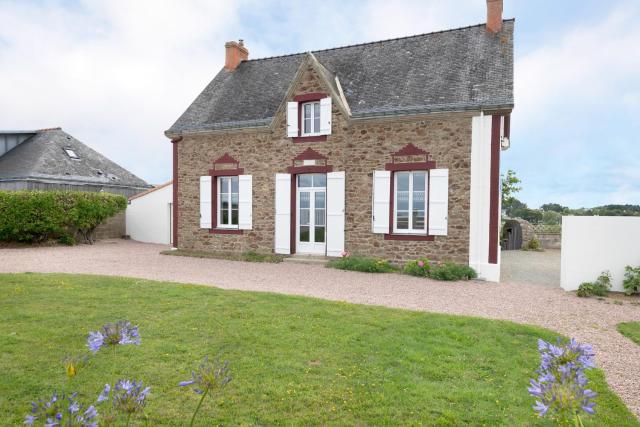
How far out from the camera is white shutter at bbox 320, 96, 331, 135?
11930mm

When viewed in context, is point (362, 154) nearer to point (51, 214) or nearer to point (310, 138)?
point (310, 138)

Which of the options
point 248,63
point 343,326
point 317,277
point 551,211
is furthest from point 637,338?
point 551,211

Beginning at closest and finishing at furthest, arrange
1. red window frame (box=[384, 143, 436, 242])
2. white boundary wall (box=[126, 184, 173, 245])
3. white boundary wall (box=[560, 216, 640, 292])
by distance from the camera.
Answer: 1. white boundary wall (box=[560, 216, 640, 292])
2. red window frame (box=[384, 143, 436, 242])
3. white boundary wall (box=[126, 184, 173, 245])

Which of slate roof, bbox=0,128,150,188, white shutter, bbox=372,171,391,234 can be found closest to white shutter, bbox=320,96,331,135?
white shutter, bbox=372,171,391,234

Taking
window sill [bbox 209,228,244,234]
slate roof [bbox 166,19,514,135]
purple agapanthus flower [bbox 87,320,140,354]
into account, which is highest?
slate roof [bbox 166,19,514,135]

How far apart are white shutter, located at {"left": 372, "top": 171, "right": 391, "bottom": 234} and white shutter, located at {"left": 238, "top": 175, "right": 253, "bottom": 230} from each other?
13.2 ft

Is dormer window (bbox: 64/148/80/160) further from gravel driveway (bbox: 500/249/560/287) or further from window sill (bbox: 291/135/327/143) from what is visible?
gravel driveway (bbox: 500/249/560/287)

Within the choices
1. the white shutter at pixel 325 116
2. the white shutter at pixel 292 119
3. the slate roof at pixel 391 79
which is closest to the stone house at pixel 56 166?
the slate roof at pixel 391 79

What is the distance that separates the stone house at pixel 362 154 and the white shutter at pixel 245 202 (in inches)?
1.3

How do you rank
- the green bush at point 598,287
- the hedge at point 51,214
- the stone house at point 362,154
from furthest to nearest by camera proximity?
1. the hedge at point 51,214
2. the stone house at point 362,154
3. the green bush at point 598,287

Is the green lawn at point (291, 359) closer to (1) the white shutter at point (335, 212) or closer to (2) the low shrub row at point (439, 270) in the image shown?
(2) the low shrub row at point (439, 270)

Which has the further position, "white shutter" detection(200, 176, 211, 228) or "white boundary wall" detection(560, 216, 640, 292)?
"white shutter" detection(200, 176, 211, 228)

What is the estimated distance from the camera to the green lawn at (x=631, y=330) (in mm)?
5652

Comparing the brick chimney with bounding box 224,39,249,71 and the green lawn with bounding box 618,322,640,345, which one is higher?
the brick chimney with bounding box 224,39,249,71
